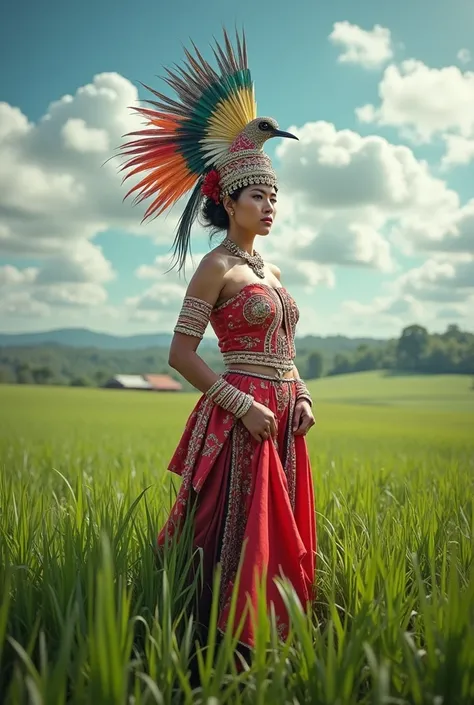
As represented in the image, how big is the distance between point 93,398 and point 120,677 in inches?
849

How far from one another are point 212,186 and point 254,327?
1.89 feet

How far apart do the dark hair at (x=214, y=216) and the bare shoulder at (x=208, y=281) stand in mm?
284

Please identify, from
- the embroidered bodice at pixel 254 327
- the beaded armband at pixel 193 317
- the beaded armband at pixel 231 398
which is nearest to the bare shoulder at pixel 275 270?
the embroidered bodice at pixel 254 327

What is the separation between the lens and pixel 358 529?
2.85 metres

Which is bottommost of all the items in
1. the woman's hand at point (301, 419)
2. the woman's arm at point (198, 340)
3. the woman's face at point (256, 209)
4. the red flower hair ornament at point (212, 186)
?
the woman's hand at point (301, 419)

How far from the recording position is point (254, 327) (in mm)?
2246

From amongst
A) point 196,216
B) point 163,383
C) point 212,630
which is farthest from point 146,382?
point 212,630

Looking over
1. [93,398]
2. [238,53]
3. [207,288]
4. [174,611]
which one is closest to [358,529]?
[174,611]

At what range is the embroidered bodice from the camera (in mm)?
2227

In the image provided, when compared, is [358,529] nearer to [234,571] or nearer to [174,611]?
[234,571]

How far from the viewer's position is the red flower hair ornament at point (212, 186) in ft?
7.91

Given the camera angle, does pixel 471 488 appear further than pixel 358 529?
Yes

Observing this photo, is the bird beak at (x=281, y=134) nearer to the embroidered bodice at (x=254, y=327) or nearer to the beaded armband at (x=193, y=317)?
the embroidered bodice at (x=254, y=327)

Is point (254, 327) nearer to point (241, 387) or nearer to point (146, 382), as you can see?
point (241, 387)
